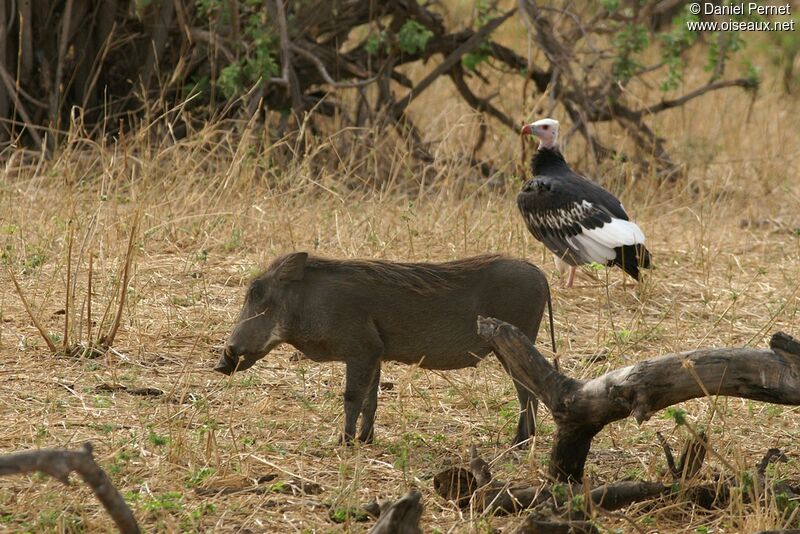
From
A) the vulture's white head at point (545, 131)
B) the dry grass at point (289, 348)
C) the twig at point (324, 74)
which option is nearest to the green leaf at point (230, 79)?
the dry grass at point (289, 348)

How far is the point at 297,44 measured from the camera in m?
8.96

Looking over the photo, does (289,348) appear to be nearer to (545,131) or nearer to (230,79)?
(545,131)

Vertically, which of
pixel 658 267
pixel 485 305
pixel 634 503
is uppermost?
pixel 485 305

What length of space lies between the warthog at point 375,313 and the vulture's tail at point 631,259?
2.38 meters

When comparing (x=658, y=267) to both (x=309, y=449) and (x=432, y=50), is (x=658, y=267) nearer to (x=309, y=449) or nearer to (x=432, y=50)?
(x=432, y=50)

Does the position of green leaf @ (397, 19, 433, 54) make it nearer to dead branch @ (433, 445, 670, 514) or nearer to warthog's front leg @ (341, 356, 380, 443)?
warthog's front leg @ (341, 356, 380, 443)

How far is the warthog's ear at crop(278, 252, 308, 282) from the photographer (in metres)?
4.24

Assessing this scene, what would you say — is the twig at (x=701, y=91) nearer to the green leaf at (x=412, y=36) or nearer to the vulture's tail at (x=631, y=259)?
the green leaf at (x=412, y=36)

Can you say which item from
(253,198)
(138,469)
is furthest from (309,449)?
(253,198)

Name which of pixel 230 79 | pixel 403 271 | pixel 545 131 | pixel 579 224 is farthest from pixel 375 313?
pixel 230 79

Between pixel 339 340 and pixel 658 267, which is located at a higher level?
pixel 339 340

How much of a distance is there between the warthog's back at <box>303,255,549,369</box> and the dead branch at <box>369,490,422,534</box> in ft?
4.31

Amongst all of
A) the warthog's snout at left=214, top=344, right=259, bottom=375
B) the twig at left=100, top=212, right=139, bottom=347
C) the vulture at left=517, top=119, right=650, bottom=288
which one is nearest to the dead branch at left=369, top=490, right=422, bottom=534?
the warthog's snout at left=214, top=344, right=259, bottom=375

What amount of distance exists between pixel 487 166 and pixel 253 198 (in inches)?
102
